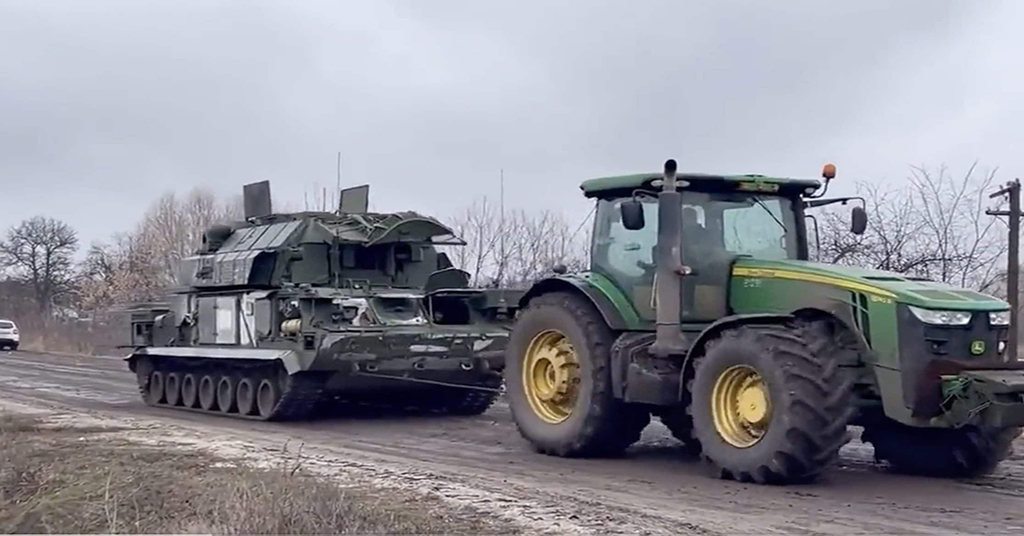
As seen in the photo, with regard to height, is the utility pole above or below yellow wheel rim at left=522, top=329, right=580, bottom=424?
above

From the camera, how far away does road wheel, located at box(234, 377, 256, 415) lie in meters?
15.9

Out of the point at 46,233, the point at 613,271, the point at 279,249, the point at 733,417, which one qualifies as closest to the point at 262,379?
the point at 279,249

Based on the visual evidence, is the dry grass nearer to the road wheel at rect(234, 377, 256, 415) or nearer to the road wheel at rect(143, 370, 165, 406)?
the road wheel at rect(234, 377, 256, 415)

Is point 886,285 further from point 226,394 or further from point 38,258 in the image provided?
point 38,258

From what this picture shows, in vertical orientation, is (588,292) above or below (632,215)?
below

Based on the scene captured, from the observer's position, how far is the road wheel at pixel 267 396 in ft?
50.3

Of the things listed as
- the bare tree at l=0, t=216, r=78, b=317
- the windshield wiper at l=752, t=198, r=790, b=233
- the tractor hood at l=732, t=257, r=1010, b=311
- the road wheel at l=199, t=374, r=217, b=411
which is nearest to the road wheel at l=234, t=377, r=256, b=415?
the road wheel at l=199, t=374, r=217, b=411

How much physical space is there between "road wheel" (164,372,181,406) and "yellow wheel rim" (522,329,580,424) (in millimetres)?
7644

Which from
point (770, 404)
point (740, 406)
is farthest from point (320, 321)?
point (770, 404)

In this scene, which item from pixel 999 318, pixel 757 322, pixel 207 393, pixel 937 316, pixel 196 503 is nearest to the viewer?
pixel 196 503

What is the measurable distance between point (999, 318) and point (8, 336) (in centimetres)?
3722

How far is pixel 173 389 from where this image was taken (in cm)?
1786

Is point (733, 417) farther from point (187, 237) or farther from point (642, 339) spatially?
point (187, 237)

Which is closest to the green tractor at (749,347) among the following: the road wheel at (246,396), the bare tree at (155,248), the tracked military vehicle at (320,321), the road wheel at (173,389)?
the tracked military vehicle at (320,321)
